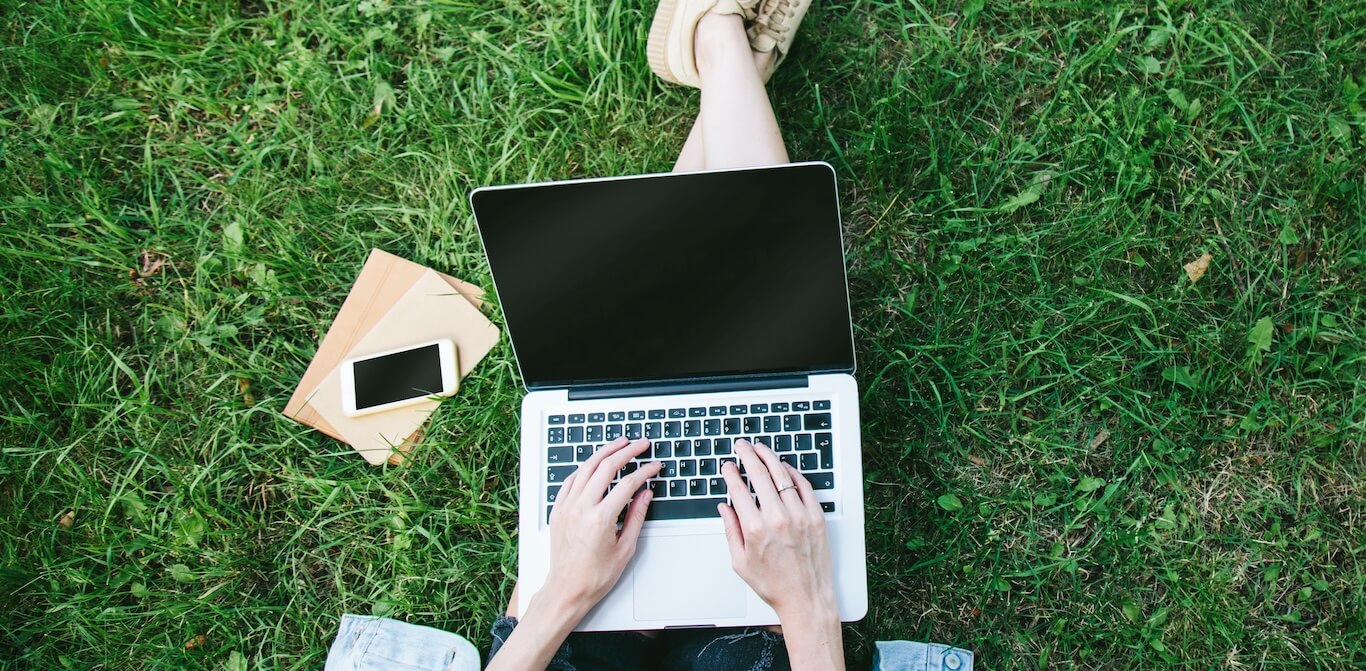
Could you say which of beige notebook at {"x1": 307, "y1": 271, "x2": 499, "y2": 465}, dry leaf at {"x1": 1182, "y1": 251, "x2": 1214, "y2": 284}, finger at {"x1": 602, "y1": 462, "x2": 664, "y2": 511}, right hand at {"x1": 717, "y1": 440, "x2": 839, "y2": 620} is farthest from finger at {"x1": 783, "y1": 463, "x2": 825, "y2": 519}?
dry leaf at {"x1": 1182, "y1": 251, "x2": 1214, "y2": 284}

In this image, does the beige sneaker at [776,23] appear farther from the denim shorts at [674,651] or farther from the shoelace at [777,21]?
the denim shorts at [674,651]

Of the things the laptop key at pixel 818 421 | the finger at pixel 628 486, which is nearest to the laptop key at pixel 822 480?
the laptop key at pixel 818 421

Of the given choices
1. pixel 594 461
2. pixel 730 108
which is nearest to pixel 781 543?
pixel 594 461

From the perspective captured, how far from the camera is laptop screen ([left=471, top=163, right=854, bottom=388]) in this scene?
1.83m

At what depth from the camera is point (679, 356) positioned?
2018 mm

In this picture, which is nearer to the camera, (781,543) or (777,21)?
(781,543)

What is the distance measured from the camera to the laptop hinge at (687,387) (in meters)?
2.03

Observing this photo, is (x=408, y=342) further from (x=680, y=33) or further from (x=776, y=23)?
(x=776, y=23)

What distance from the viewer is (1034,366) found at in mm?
2447

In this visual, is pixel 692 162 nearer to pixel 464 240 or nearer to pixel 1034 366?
pixel 464 240

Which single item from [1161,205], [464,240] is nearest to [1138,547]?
[1161,205]

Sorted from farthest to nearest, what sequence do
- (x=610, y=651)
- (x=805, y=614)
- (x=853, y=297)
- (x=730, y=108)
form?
(x=853, y=297)
(x=730, y=108)
(x=610, y=651)
(x=805, y=614)

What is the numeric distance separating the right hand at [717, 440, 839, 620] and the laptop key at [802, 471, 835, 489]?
0.17 feet

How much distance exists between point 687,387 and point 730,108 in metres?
0.88
